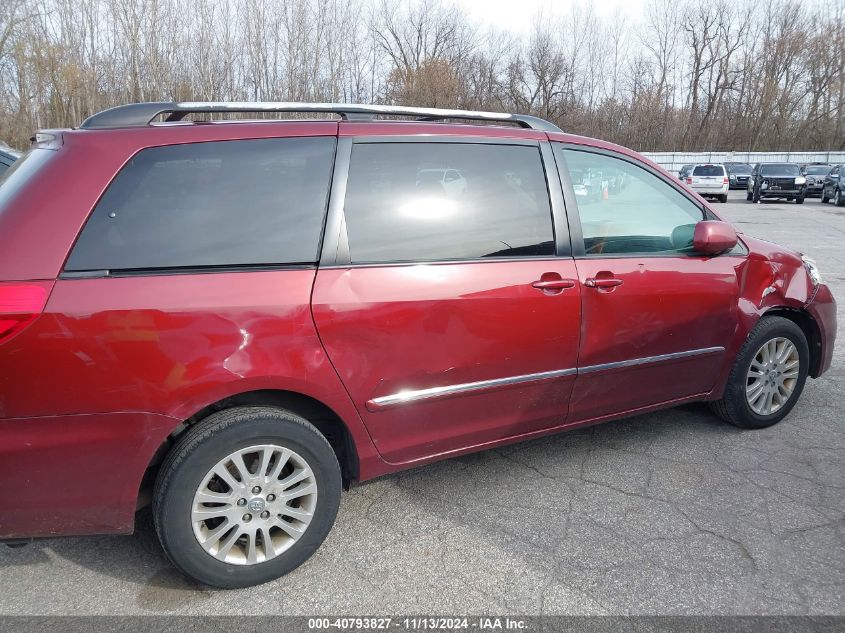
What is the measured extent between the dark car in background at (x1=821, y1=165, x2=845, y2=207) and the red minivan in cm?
2618

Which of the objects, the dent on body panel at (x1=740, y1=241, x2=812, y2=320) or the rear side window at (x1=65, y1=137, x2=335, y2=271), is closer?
the rear side window at (x1=65, y1=137, x2=335, y2=271)

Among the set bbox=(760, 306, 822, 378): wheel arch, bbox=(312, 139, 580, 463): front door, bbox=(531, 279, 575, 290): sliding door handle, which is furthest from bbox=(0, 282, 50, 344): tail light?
bbox=(760, 306, 822, 378): wheel arch

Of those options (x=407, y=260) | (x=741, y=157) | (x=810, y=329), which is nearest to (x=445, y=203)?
(x=407, y=260)

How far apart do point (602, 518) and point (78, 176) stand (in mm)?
2550

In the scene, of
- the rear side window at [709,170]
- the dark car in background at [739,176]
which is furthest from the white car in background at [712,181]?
the dark car in background at [739,176]

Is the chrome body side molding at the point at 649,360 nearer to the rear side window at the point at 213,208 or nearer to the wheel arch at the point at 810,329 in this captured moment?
A: the wheel arch at the point at 810,329

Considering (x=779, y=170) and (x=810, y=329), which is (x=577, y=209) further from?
(x=779, y=170)

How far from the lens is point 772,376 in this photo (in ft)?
12.8

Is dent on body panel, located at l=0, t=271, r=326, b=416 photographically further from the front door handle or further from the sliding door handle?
the front door handle

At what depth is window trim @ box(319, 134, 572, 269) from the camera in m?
2.55

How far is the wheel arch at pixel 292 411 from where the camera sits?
238 cm

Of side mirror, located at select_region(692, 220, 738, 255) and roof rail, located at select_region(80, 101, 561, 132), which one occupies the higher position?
roof rail, located at select_region(80, 101, 561, 132)

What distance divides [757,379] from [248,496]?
302cm

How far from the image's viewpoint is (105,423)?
2186 millimetres
